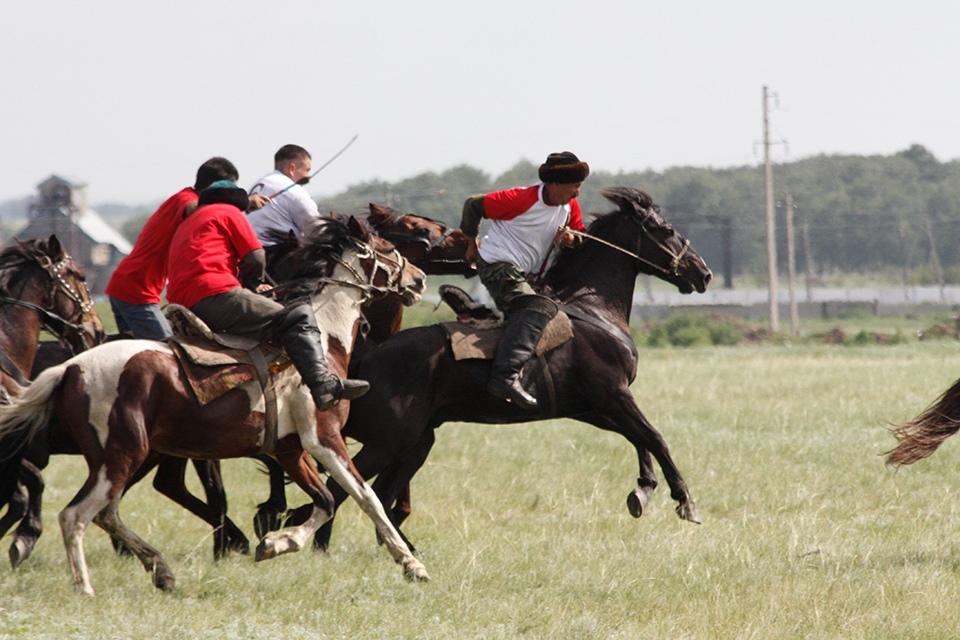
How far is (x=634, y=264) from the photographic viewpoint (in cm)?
1139

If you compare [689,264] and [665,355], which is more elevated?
[689,264]

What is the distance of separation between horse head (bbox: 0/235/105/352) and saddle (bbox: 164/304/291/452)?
2135 millimetres

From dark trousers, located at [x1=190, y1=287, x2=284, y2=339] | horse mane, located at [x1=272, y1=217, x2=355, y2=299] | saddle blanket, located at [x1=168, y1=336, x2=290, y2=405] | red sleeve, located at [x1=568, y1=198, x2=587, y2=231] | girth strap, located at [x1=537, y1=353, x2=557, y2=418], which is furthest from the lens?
red sleeve, located at [x1=568, y1=198, x2=587, y2=231]

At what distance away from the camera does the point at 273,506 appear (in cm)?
1098

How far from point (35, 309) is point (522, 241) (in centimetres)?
334

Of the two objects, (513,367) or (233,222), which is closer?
(233,222)

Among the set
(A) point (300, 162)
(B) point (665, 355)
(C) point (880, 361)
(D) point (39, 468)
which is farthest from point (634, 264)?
(B) point (665, 355)

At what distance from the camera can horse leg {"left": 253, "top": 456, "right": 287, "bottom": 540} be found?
10.9 meters

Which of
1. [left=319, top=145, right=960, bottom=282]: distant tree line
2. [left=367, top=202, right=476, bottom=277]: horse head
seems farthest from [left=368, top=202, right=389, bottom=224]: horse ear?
[left=319, top=145, right=960, bottom=282]: distant tree line

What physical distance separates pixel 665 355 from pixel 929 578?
85.0 feet

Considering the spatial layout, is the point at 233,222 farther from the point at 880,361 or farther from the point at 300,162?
the point at 880,361

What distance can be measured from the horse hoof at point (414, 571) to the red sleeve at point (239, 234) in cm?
204

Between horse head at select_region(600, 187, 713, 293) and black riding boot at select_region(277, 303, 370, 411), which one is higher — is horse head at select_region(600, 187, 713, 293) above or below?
above

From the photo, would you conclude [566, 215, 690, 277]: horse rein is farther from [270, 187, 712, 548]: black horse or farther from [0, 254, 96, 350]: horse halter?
[0, 254, 96, 350]: horse halter
